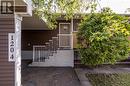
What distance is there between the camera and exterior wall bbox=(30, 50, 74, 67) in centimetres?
1711

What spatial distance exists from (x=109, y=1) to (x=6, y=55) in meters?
13.9

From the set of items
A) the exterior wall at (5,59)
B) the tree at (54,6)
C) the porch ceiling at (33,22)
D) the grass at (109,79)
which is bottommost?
the grass at (109,79)

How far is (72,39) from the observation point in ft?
61.0

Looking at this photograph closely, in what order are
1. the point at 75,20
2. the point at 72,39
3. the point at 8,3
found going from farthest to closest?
the point at 75,20 < the point at 72,39 < the point at 8,3

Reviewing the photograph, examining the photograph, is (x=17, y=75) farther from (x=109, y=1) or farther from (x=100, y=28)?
(x=109, y=1)

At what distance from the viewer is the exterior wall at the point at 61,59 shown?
17109 mm

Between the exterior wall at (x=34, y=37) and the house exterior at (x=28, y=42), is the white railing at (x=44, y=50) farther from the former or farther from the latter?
the exterior wall at (x=34, y=37)

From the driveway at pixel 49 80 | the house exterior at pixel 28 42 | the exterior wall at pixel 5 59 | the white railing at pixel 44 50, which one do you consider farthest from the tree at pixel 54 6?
the white railing at pixel 44 50

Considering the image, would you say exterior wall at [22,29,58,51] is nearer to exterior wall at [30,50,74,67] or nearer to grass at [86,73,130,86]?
exterior wall at [30,50,74,67]

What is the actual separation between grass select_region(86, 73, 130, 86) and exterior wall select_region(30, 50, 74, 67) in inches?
137

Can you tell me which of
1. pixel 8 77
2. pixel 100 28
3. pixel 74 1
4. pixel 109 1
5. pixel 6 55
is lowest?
pixel 8 77

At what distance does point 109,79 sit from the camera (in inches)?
504

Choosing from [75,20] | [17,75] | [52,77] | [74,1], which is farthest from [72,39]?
[17,75]

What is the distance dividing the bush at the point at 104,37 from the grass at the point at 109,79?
4.67ft
